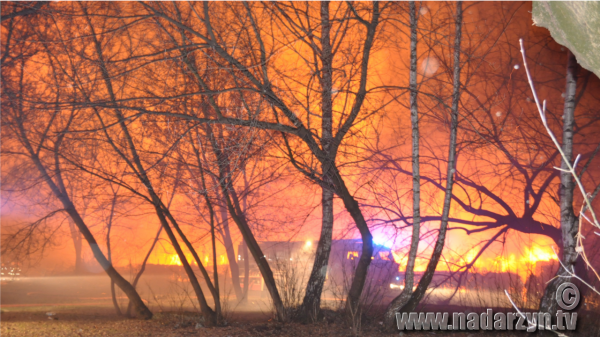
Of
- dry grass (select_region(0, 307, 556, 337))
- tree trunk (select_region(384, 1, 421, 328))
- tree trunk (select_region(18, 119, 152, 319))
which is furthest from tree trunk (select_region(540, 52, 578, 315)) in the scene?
tree trunk (select_region(18, 119, 152, 319))

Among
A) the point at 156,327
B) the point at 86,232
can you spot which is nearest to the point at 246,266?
the point at 86,232

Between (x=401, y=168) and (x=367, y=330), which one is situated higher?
(x=401, y=168)

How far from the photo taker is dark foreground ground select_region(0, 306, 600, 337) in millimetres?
7387

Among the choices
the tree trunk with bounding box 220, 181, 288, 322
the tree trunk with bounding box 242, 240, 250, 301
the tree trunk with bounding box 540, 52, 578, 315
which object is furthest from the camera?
the tree trunk with bounding box 242, 240, 250, 301

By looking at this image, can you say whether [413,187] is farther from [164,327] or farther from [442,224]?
[164,327]

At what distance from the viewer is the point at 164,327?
8.39 metres

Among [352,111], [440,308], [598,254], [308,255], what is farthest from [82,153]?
[598,254]

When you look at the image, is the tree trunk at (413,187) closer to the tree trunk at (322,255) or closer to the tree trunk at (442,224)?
the tree trunk at (442,224)

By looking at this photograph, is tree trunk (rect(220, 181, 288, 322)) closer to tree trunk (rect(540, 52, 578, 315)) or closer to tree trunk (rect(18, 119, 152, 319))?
tree trunk (rect(18, 119, 152, 319))

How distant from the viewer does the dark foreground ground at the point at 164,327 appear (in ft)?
24.2

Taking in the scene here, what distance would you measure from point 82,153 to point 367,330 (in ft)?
22.5

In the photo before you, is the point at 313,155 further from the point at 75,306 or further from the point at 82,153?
the point at 75,306

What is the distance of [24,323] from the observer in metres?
9.33

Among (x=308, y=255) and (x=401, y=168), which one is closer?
(x=308, y=255)
